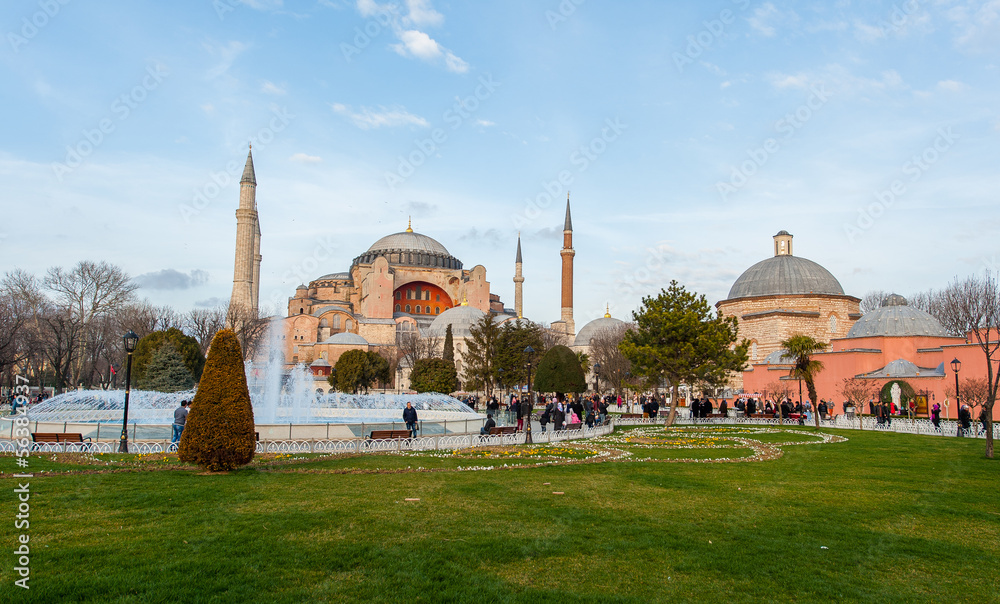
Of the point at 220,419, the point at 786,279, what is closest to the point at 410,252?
the point at 786,279

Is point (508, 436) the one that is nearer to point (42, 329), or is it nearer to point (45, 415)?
point (45, 415)

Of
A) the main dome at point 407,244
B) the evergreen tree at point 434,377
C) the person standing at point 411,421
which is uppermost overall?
the main dome at point 407,244

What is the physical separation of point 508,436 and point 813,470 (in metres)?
5.99

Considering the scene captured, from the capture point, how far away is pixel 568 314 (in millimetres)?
59562

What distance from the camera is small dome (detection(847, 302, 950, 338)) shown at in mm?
27375

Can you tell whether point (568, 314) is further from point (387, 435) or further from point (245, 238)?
point (387, 435)

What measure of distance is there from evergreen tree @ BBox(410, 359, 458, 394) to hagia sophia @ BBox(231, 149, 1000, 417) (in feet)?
40.3

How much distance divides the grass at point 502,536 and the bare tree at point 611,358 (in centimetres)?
2908

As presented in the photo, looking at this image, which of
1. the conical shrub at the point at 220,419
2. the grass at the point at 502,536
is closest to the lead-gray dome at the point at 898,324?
the grass at the point at 502,536

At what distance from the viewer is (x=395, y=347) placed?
49.9 meters

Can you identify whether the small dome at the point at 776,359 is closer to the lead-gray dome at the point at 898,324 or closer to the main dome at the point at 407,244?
the lead-gray dome at the point at 898,324

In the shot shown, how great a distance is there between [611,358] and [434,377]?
Answer: 14.0m

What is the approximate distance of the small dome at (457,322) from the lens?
5253cm

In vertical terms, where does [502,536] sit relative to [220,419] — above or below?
below
